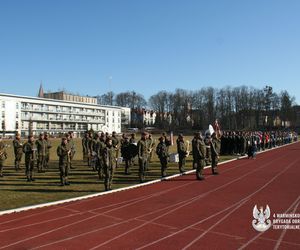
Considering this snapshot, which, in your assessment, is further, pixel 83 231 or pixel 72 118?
pixel 72 118

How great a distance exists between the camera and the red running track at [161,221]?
294 inches

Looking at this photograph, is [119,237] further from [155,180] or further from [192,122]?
[192,122]

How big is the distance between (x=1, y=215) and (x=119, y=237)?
3.73 m

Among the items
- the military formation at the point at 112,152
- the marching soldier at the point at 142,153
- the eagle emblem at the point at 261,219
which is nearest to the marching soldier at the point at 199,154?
the military formation at the point at 112,152

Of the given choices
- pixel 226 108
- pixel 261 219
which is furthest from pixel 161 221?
pixel 226 108

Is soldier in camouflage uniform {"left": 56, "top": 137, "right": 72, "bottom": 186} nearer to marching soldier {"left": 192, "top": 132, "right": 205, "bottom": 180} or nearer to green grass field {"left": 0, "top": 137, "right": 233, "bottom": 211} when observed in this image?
green grass field {"left": 0, "top": 137, "right": 233, "bottom": 211}

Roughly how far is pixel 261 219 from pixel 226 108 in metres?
121

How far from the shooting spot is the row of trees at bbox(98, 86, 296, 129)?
122375 mm

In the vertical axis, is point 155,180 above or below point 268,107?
below

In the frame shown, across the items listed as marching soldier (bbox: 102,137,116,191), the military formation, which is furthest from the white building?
marching soldier (bbox: 102,137,116,191)

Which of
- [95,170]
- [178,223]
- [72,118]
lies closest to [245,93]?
[72,118]

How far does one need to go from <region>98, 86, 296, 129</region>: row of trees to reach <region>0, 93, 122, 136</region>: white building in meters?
17.8

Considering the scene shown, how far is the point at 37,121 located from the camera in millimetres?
99562

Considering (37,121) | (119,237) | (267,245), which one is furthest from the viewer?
(37,121)
